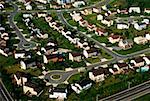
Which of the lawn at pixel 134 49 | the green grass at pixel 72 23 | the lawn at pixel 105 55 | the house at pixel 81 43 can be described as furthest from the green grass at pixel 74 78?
the green grass at pixel 72 23

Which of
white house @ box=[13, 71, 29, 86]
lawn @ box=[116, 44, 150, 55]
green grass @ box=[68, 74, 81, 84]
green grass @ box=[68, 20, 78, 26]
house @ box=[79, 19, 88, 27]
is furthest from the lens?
green grass @ box=[68, 20, 78, 26]

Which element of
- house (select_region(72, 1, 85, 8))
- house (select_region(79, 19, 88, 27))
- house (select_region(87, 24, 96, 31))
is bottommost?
house (select_region(87, 24, 96, 31))

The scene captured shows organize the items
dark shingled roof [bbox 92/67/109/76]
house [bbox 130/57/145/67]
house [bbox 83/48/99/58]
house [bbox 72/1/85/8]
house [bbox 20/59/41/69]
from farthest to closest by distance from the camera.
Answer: house [bbox 72/1/85/8] → house [bbox 83/48/99/58] → house [bbox 130/57/145/67] → house [bbox 20/59/41/69] → dark shingled roof [bbox 92/67/109/76]

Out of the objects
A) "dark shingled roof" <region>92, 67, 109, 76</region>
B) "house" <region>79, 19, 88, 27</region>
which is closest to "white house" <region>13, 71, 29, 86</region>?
"dark shingled roof" <region>92, 67, 109, 76</region>

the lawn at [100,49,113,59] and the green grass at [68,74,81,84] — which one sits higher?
the lawn at [100,49,113,59]

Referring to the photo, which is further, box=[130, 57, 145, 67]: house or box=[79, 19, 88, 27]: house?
box=[79, 19, 88, 27]: house

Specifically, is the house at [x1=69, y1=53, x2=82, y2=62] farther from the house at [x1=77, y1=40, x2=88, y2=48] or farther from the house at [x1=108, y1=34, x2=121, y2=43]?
the house at [x1=108, y1=34, x2=121, y2=43]

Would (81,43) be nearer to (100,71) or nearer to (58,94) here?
(100,71)
